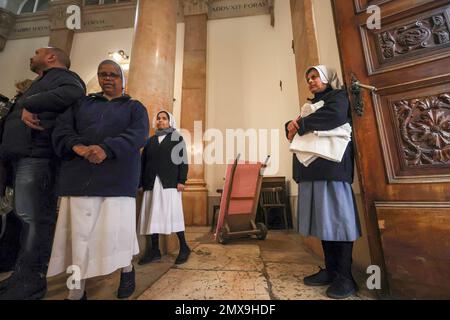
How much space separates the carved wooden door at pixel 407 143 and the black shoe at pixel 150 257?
70.2 inches

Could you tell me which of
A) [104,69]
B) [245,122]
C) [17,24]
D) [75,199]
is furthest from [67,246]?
[17,24]

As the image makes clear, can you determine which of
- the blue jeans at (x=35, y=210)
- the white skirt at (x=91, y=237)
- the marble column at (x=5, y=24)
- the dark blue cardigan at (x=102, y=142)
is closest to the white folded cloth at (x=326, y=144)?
the dark blue cardigan at (x=102, y=142)

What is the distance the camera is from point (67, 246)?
3.89ft

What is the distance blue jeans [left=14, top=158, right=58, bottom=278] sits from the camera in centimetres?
127

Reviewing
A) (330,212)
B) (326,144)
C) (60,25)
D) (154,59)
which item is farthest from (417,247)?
(60,25)

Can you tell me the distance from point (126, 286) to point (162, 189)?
0.89m

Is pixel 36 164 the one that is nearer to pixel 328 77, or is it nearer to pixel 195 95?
pixel 328 77

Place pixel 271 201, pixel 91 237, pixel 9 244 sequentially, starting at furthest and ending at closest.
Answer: pixel 271 201
pixel 9 244
pixel 91 237

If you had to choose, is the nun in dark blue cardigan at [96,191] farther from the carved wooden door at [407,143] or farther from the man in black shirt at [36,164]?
the carved wooden door at [407,143]

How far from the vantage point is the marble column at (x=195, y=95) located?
449cm

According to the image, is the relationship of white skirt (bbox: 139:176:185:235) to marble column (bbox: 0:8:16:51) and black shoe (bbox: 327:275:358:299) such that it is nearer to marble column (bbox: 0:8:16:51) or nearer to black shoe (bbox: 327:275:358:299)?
black shoe (bbox: 327:275:358:299)

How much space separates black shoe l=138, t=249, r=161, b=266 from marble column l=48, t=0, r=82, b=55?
7.33m

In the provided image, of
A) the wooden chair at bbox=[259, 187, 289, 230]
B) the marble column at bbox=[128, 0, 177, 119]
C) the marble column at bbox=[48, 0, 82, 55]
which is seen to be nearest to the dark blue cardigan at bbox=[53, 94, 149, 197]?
the marble column at bbox=[128, 0, 177, 119]

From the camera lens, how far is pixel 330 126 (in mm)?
1312
